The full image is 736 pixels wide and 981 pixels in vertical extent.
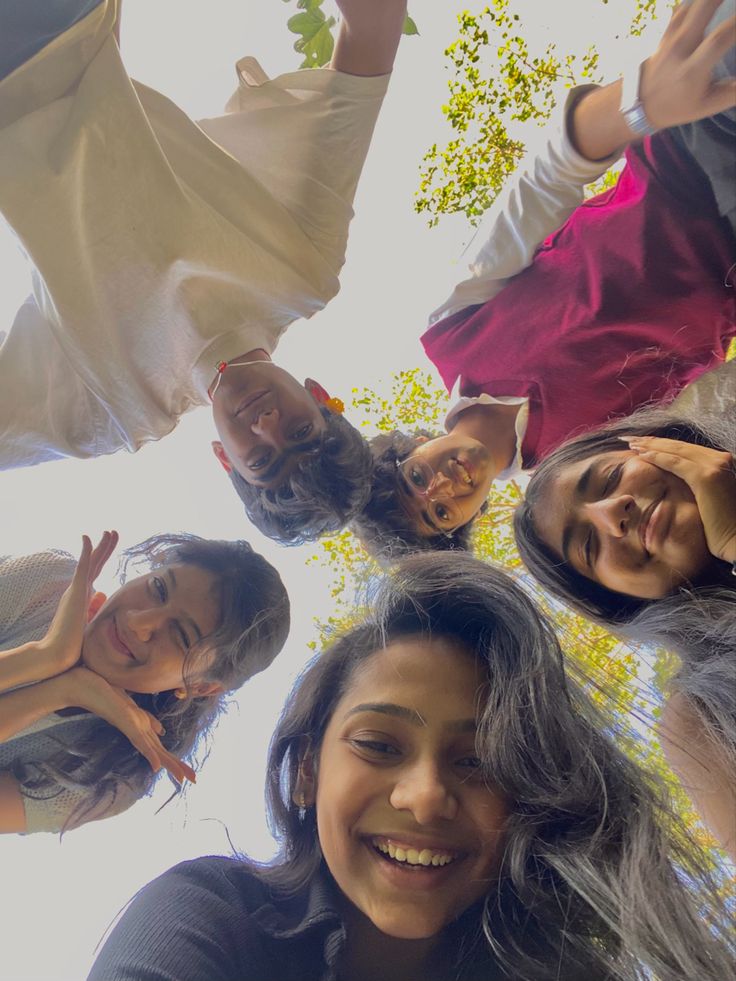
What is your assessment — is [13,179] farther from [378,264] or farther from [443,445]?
[443,445]

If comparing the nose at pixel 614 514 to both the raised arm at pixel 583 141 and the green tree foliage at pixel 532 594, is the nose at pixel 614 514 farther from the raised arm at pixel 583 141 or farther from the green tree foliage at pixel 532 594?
the raised arm at pixel 583 141

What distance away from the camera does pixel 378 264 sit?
97cm

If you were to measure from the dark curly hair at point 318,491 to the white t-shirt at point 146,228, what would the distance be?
13cm

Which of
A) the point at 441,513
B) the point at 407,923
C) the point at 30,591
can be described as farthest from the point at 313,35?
the point at 407,923

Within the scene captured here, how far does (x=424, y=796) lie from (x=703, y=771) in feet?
0.87

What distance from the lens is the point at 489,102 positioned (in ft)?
3.02

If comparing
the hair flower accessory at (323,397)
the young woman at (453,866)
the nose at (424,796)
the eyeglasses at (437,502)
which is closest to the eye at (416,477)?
the eyeglasses at (437,502)

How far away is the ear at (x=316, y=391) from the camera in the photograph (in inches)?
38.0

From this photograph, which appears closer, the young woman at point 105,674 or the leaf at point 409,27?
the young woman at point 105,674

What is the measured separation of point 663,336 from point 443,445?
28 centimetres

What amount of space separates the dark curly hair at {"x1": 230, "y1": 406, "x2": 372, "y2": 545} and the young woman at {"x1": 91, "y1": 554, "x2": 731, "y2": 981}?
289 mm

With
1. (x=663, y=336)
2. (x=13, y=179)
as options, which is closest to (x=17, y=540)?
(x=13, y=179)

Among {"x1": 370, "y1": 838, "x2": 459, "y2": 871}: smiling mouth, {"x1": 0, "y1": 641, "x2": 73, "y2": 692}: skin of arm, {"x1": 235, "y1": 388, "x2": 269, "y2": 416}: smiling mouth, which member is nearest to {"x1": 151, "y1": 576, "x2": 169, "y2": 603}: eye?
{"x1": 0, "y1": 641, "x2": 73, "y2": 692}: skin of arm

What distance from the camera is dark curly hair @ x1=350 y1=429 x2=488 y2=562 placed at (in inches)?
39.0
